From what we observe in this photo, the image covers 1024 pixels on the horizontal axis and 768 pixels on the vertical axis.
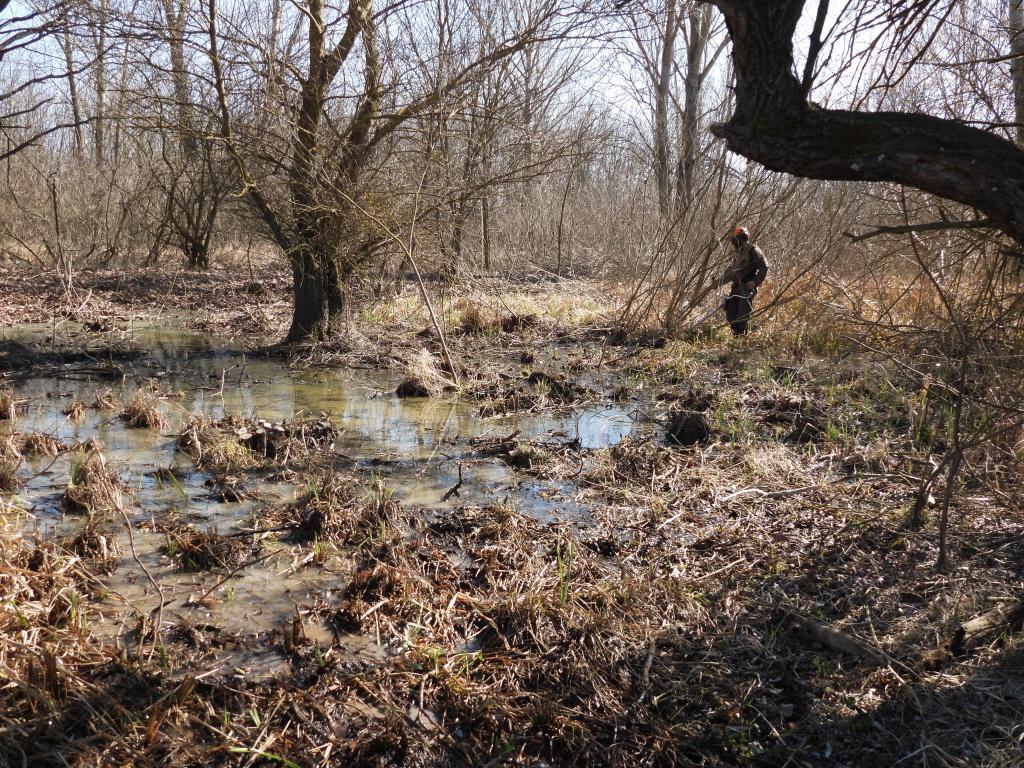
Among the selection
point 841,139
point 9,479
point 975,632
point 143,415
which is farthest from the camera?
point 143,415

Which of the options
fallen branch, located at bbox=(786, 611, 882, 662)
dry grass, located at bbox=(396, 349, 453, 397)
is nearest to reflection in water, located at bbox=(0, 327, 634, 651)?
dry grass, located at bbox=(396, 349, 453, 397)

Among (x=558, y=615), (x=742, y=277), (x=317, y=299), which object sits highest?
(x=742, y=277)

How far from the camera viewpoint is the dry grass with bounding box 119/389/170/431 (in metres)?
7.05

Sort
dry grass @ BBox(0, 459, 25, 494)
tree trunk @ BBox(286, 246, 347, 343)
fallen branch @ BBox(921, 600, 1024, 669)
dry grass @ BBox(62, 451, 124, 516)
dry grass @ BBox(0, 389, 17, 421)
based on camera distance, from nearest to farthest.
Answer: fallen branch @ BBox(921, 600, 1024, 669) < dry grass @ BBox(62, 451, 124, 516) < dry grass @ BBox(0, 459, 25, 494) < dry grass @ BBox(0, 389, 17, 421) < tree trunk @ BBox(286, 246, 347, 343)

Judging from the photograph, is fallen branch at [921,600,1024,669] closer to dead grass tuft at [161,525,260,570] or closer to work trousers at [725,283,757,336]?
dead grass tuft at [161,525,260,570]

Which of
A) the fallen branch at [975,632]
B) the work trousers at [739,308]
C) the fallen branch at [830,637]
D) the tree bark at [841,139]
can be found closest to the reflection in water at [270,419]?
the fallen branch at [830,637]

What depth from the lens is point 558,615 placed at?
12.5ft

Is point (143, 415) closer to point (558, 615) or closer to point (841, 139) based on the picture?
point (558, 615)

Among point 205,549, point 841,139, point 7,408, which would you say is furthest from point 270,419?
point 841,139

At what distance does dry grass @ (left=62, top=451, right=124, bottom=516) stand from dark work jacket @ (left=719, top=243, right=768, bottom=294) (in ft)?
25.2

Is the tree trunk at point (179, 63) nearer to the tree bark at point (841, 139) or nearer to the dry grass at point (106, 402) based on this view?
the dry grass at point (106, 402)

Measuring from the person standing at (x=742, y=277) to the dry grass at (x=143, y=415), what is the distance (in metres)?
6.51

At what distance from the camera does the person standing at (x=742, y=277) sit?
10.1 m

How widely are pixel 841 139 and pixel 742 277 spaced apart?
8767 mm
